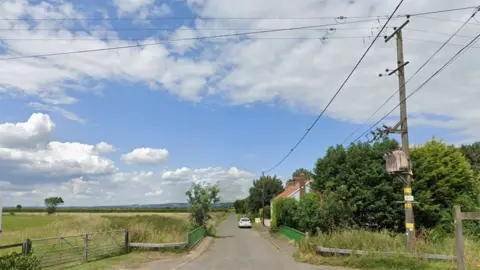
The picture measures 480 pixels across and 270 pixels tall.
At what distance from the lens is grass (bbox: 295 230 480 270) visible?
15.1m

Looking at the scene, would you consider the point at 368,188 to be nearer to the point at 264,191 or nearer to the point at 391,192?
the point at 391,192

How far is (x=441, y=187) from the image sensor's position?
897 inches

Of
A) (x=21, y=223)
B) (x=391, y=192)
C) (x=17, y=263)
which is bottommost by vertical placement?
(x=21, y=223)

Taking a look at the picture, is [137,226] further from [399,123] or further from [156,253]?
[399,123]

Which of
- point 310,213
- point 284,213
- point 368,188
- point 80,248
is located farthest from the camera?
point 284,213

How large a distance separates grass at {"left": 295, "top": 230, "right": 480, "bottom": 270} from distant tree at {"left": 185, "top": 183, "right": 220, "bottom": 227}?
23072 mm

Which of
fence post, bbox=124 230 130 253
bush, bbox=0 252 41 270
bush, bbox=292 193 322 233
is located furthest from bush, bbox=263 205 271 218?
bush, bbox=0 252 41 270

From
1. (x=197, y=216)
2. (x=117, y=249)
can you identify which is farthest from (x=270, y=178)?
(x=117, y=249)

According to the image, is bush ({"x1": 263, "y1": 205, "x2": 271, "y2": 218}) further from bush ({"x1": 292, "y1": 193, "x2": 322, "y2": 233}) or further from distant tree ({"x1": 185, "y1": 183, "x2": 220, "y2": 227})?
bush ({"x1": 292, "y1": 193, "x2": 322, "y2": 233})

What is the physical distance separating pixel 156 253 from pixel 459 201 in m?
16.7

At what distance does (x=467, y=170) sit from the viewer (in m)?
23.3

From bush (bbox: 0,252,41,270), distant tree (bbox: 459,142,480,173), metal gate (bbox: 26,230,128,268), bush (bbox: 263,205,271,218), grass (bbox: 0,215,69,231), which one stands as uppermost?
distant tree (bbox: 459,142,480,173)

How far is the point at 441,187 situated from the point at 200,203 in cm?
2468

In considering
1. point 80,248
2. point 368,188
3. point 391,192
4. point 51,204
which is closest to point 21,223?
point 80,248
